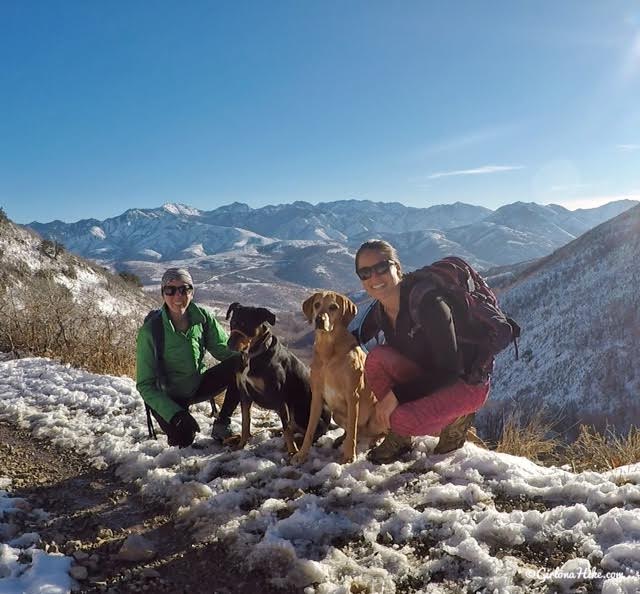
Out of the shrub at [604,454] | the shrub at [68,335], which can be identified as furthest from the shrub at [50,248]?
the shrub at [604,454]

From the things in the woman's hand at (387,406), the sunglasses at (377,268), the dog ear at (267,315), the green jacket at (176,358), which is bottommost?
the woman's hand at (387,406)

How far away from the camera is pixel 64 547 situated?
2.89m

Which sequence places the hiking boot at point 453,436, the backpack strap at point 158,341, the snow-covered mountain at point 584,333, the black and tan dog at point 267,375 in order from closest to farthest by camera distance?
the hiking boot at point 453,436, the black and tan dog at point 267,375, the backpack strap at point 158,341, the snow-covered mountain at point 584,333

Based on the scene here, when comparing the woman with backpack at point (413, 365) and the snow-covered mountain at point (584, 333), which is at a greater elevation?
the woman with backpack at point (413, 365)

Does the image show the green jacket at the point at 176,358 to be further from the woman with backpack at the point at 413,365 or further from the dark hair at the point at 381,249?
the dark hair at the point at 381,249

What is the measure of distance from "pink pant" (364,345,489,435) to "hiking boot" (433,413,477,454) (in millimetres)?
127

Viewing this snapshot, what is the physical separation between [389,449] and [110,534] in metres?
2.14

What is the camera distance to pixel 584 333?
27.7 m

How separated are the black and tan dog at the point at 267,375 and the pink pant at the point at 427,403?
99 centimetres

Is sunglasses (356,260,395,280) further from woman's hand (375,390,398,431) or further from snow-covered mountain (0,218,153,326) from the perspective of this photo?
snow-covered mountain (0,218,153,326)

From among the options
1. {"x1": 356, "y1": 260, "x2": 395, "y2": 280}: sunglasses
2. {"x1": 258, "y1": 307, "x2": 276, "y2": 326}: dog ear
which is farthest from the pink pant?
{"x1": 258, "y1": 307, "x2": 276, "y2": 326}: dog ear

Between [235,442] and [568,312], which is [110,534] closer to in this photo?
[235,442]

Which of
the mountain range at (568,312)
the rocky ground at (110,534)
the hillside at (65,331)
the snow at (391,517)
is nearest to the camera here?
the snow at (391,517)

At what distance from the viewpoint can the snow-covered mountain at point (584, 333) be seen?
947 inches
